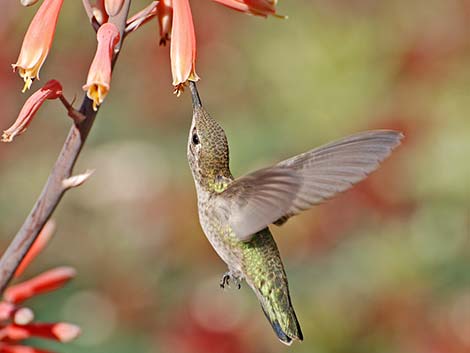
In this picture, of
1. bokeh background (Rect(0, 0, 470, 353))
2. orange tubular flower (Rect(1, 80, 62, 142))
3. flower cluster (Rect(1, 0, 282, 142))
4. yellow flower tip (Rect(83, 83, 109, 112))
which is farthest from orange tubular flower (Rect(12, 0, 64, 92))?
bokeh background (Rect(0, 0, 470, 353))

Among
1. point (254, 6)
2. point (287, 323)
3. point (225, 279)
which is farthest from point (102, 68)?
point (287, 323)

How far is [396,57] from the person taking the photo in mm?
6652

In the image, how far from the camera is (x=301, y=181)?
8.27 feet

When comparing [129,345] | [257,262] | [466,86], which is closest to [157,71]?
[466,86]

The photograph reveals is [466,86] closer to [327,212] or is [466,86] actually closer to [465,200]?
[465,200]

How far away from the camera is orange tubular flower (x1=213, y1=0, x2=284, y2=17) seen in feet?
7.39

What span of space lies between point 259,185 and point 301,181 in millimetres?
121

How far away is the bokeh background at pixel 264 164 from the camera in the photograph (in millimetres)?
4801

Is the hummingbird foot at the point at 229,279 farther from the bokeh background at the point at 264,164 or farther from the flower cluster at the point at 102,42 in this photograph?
the bokeh background at the point at 264,164

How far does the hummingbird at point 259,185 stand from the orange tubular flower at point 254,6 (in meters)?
0.28

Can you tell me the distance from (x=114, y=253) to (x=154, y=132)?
4.14 feet

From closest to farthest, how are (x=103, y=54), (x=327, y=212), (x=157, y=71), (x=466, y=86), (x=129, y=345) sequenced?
(x=103, y=54) → (x=129, y=345) → (x=327, y=212) → (x=466, y=86) → (x=157, y=71)

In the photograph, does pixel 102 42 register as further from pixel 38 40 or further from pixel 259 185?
pixel 259 185

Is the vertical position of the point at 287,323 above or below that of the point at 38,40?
below
